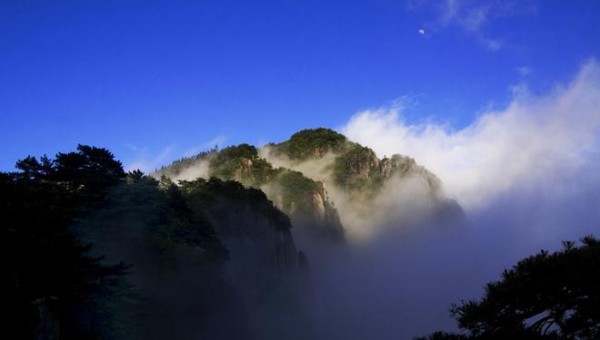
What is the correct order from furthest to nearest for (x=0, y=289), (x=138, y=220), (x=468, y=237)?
(x=468, y=237)
(x=138, y=220)
(x=0, y=289)

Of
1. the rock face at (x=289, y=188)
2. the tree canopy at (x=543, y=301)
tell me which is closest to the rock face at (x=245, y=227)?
the rock face at (x=289, y=188)

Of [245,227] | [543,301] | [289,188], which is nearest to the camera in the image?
[543,301]

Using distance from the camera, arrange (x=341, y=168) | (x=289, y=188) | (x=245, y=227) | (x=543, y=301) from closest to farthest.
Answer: (x=543, y=301) < (x=245, y=227) < (x=289, y=188) < (x=341, y=168)

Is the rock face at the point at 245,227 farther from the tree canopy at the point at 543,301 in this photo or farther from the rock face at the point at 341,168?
the rock face at the point at 341,168

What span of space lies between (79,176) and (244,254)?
32517mm

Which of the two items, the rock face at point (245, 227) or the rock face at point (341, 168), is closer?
the rock face at point (245, 227)

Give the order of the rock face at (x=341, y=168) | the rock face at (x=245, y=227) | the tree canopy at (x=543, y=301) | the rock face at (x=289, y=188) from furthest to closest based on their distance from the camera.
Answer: the rock face at (x=341, y=168), the rock face at (x=289, y=188), the rock face at (x=245, y=227), the tree canopy at (x=543, y=301)

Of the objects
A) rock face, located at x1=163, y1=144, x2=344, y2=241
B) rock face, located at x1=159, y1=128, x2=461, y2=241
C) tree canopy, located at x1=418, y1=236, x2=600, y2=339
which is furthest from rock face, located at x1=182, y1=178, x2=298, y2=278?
rock face, located at x1=159, y1=128, x2=461, y2=241

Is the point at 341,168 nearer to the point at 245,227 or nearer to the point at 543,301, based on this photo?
the point at 245,227

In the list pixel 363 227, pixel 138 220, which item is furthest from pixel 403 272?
pixel 138 220

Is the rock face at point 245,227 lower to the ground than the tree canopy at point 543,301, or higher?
higher

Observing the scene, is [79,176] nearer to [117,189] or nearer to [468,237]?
[117,189]

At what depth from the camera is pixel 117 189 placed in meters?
35.9

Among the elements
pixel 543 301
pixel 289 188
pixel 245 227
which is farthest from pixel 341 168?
pixel 543 301
